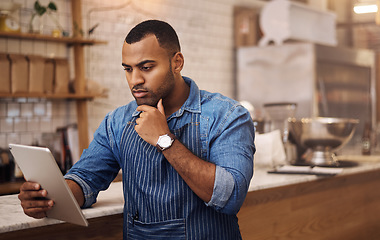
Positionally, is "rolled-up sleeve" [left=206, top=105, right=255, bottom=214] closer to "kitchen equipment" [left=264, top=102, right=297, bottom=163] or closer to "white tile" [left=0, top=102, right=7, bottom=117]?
"kitchen equipment" [left=264, top=102, right=297, bottom=163]

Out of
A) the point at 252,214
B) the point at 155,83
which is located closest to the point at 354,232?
the point at 252,214

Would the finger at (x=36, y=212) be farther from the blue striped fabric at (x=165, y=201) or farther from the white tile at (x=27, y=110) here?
the white tile at (x=27, y=110)

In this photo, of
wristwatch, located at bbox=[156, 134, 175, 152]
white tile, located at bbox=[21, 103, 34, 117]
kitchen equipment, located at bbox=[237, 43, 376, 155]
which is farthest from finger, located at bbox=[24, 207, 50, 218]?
kitchen equipment, located at bbox=[237, 43, 376, 155]

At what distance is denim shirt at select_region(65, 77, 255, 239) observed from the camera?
1.45 metres

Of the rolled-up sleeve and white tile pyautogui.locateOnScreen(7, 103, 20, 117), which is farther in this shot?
white tile pyautogui.locateOnScreen(7, 103, 20, 117)

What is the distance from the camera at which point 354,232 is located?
306 centimetres

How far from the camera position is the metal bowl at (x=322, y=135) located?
3029 millimetres

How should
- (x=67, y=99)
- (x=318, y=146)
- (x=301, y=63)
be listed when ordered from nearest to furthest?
(x=318, y=146) → (x=67, y=99) → (x=301, y=63)

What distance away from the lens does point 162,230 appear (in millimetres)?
1537

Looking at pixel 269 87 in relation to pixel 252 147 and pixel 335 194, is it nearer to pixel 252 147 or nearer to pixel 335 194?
pixel 335 194

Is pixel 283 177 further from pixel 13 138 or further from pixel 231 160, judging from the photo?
pixel 13 138

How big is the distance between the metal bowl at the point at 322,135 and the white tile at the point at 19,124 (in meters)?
1.94

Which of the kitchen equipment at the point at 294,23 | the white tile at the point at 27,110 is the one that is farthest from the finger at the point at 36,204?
the kitchen equipment at the point at 294,23

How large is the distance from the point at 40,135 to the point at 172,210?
2308mm
